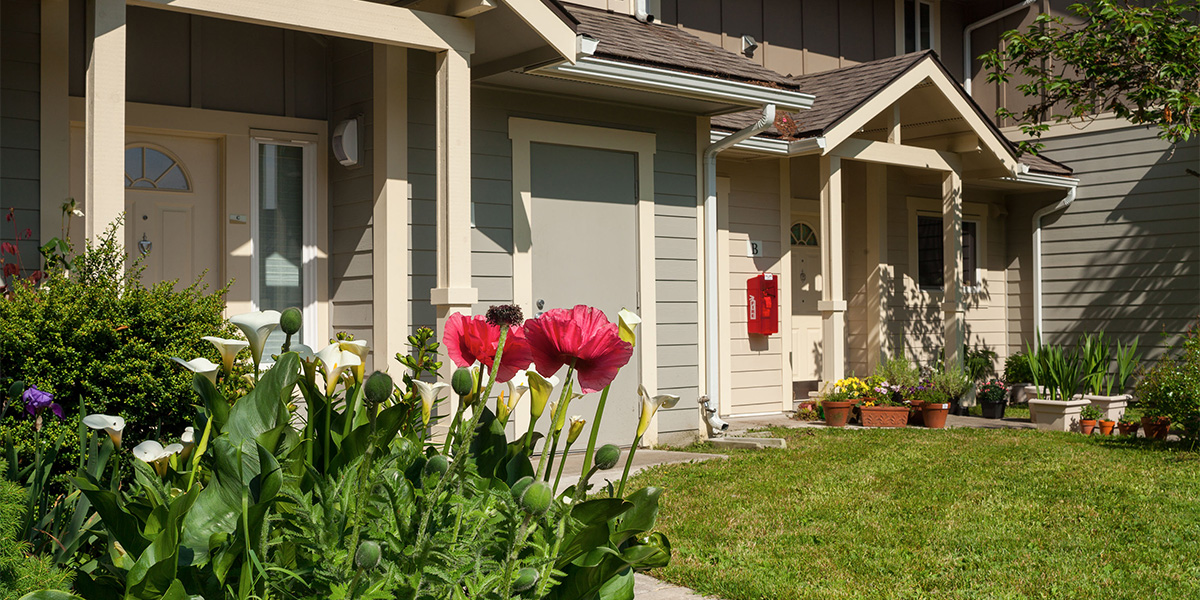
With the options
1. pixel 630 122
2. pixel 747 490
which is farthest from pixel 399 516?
pixel 630 122

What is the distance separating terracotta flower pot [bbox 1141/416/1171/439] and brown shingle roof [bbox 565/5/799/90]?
4380mm

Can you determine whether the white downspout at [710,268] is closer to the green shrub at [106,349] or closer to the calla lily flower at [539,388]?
the green shrub at [106,349]

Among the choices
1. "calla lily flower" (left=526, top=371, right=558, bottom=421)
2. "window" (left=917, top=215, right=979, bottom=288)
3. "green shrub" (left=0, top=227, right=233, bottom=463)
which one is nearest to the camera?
"calla lily flower" (left=526, top=371, right=558, bottom=421)

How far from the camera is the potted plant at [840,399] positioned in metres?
10.7

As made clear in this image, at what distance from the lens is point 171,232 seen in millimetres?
7109

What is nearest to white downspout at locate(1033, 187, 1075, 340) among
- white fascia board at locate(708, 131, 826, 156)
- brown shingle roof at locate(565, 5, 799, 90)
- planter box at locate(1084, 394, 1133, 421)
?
planter box at locate(1084, 394, 1133, 421)

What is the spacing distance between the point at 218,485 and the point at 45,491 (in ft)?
4.37

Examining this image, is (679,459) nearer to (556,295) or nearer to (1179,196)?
(556,295)

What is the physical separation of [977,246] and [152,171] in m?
11.5

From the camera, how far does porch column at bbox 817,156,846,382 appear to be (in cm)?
1073

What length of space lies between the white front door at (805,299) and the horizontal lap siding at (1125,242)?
431 cm

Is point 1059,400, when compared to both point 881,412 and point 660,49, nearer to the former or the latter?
point 881,412

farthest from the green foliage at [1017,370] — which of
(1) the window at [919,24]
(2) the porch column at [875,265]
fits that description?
(1) the window at [919,24]

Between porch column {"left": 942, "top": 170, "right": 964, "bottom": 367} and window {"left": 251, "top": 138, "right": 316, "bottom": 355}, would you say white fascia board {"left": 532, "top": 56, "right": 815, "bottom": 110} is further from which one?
porch column {"left": 942, "top": 170, "right": 964, "bottom": 367}
